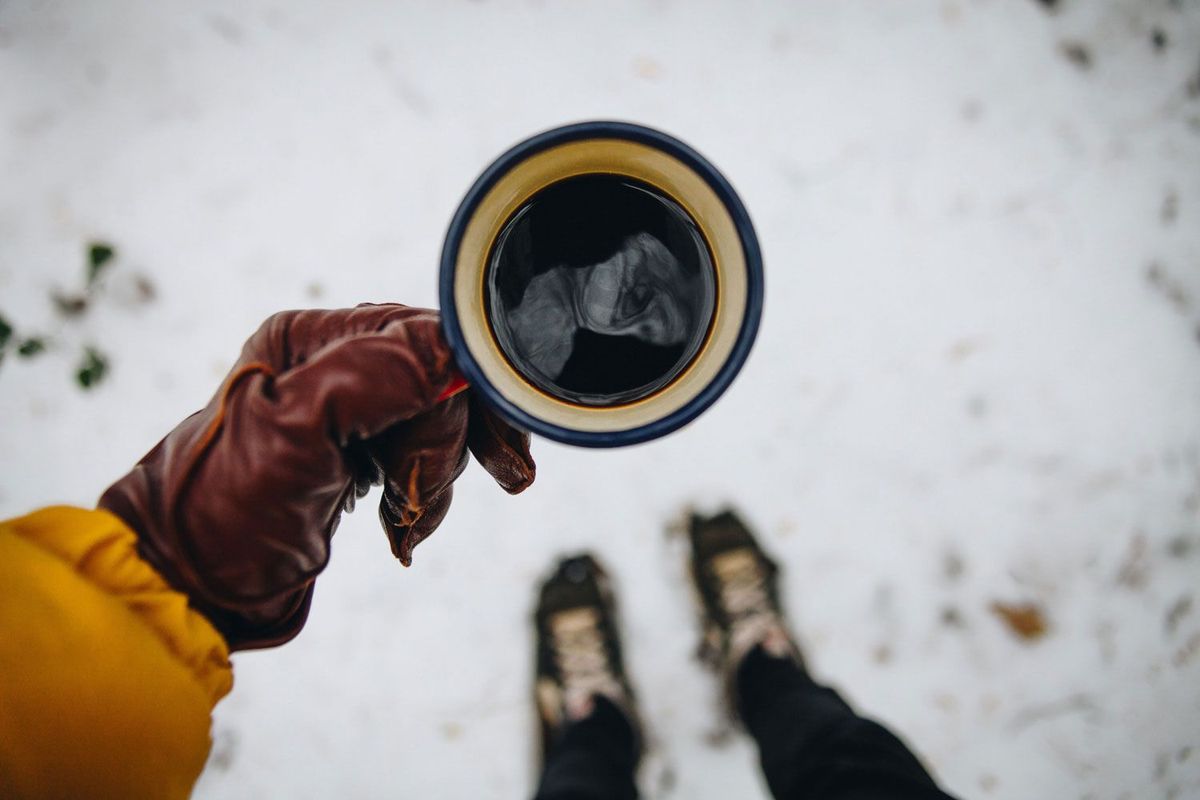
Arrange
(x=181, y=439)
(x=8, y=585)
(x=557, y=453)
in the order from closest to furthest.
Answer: (x=8, y=585), (x=181, y=439), (x=557, y=453)

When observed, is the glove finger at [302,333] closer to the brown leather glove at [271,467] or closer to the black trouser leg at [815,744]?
the brown leather glove at [271,467]

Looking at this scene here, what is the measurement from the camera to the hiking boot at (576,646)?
1033 millimetres

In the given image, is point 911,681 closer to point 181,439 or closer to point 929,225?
point 929,225

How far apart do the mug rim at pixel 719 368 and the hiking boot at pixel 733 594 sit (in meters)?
0.65

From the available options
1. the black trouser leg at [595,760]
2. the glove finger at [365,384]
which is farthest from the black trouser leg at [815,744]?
the glove finger at [365,384]

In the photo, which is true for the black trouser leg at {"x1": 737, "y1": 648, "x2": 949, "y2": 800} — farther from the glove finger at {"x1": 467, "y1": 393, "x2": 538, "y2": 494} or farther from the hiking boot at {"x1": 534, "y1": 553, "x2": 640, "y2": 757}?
the glove finger at {"x1": 467, "y1": 393, "x2": 538, "y2": 494}

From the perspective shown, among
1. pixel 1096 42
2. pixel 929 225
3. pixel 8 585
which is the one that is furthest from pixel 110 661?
pixel 1096 42

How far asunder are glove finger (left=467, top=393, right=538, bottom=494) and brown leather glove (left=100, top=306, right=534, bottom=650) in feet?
0.17

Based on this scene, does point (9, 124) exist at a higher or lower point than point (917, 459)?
higher

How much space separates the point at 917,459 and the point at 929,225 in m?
0.39

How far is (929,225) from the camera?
3.60 ft

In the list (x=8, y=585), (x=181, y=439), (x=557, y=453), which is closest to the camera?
(x=8, y=585)

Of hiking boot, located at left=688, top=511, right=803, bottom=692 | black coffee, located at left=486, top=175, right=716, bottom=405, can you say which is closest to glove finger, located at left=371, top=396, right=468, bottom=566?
black coffee, located at left=486, top=175, right=716, bottom=405

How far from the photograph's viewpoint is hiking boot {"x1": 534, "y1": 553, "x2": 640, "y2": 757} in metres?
1.03
